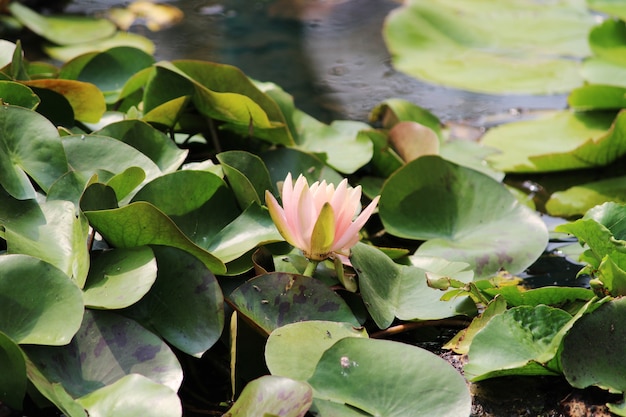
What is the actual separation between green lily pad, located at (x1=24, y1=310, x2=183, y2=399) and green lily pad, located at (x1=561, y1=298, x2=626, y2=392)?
512 millimetres

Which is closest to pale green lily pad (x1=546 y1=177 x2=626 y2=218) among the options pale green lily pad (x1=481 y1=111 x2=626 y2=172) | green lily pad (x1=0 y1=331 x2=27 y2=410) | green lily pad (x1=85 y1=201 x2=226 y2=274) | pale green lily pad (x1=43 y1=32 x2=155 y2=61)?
pale green lily pad (x1=481 y1=111 x2=626 y2=172)

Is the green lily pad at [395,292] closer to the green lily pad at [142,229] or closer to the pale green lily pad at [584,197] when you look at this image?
the green lily pad at [142,229]

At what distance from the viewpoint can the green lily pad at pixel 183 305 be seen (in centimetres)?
102

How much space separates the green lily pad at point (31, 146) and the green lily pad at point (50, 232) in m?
0.06

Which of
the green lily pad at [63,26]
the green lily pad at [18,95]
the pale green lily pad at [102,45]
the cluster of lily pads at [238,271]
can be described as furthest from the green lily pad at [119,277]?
the green lily pad at [63,26]

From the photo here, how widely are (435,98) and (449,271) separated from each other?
3.97ft

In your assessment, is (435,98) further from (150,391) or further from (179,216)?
(150,391)

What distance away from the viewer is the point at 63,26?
113 inches

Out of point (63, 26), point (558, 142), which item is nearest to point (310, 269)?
point (558, 142)

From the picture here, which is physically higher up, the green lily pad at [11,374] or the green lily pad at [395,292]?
the green lily pad at [11,374]

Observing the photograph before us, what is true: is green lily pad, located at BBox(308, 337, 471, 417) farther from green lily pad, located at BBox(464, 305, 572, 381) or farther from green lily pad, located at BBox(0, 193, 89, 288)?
green lily pad, located at BBox(0, 193, 89, 288)

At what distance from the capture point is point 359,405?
94 cm

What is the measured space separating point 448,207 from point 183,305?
60cm

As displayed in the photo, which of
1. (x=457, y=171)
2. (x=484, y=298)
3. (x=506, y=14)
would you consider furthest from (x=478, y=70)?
(x=484, y=298)
